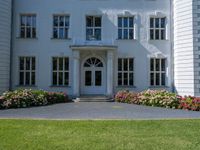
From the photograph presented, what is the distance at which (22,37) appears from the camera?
2628 centimetres

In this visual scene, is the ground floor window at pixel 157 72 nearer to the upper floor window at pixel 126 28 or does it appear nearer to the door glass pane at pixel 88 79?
the upper floor window at pixel 126 28

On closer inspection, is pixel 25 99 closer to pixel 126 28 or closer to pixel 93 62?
pixel 93 62

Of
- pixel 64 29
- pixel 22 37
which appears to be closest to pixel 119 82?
pixel 64 29

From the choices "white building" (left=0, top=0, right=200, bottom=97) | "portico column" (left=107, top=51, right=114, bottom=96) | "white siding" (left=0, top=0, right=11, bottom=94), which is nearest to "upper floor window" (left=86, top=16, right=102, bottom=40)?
"white building" (left=0, top=0, right=200, bottom=97)

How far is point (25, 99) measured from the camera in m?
20.0

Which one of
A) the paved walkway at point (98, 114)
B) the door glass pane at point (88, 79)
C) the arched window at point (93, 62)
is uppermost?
the arched window at point (93, 62)

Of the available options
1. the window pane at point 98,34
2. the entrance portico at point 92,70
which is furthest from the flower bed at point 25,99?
the window pane at point 98,34

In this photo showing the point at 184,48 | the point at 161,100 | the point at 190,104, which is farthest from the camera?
the point at 184,48

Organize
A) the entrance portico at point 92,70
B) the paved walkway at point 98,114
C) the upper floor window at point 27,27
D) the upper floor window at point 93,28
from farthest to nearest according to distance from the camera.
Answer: the upper floor window at point 27,27 < the upper floor window at point 93,28 < the entrance portico at point 92,70 < the paved walkway at point 98,114

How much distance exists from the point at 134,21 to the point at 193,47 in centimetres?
540

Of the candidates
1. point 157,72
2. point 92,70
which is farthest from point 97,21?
point 157,72

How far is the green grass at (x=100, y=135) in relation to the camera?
7988 mm

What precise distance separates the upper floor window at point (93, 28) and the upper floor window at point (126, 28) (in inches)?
62.4

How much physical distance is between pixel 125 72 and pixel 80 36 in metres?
4.42
